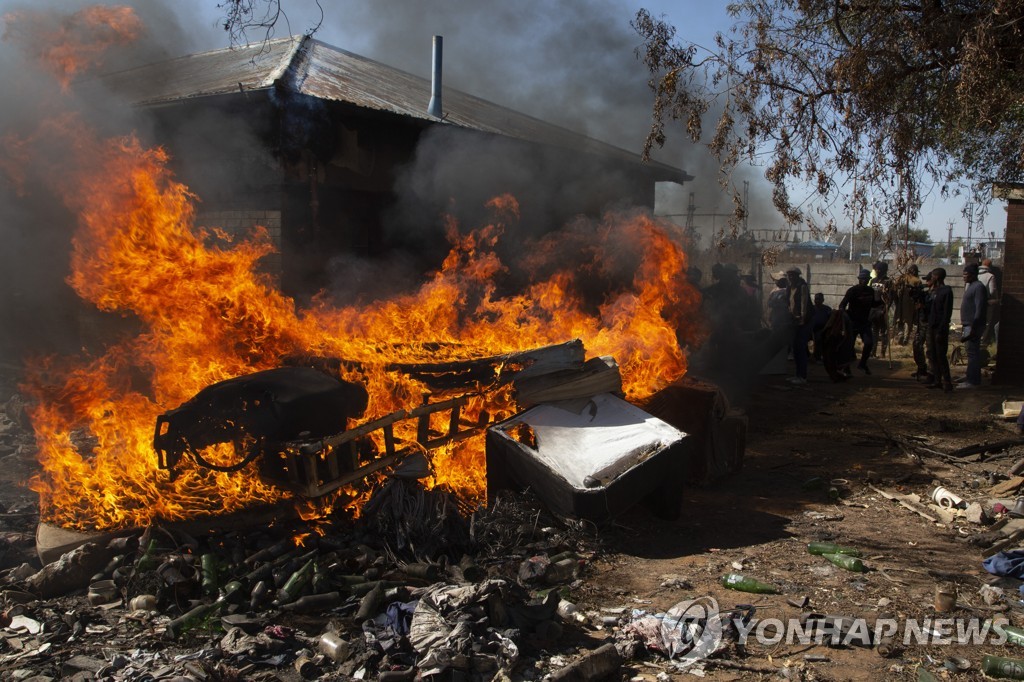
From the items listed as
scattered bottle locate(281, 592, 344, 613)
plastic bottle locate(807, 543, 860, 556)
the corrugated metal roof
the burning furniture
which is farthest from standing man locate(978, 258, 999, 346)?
scattered bottle locate(281, 592, 344, 613)

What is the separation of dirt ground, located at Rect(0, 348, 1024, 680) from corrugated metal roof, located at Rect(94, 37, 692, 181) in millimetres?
5272

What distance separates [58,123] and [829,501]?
9.16m

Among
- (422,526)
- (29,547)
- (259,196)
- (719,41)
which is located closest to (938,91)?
(719,41)

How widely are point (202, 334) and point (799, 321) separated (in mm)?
10003

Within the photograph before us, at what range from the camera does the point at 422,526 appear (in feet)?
17.6

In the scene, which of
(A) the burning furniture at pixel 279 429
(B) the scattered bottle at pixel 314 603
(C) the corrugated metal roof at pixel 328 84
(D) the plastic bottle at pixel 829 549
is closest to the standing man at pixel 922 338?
(C) the corrugated metal roof at pixel 328 84

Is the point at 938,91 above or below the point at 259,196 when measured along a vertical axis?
above

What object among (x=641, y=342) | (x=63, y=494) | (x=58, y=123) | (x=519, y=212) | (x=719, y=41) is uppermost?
(x=719, y=41)

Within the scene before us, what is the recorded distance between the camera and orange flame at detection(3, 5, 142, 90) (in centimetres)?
791

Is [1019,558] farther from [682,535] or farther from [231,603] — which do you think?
[231,603]

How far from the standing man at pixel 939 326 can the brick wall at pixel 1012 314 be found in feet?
3.42

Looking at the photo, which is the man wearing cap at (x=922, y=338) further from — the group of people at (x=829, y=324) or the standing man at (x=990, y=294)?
the standing man at (x=990, y=294)

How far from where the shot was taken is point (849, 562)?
16.6 ft

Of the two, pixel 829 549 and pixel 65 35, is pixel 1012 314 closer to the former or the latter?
pixel 829 549
